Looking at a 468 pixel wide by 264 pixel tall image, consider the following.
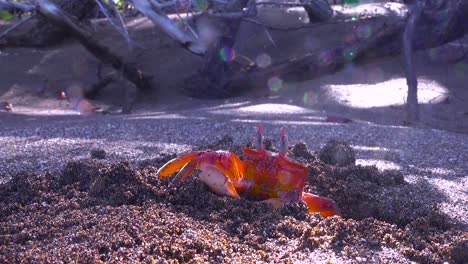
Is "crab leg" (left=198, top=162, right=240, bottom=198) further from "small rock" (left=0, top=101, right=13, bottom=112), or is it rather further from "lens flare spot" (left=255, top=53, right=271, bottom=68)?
"lens flare spot" (left=255, top=53, right=271, bottom=68)

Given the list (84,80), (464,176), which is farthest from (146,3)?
(464,176)

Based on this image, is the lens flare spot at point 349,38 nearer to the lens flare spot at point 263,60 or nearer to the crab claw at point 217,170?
the lens flare spot at point 263,60

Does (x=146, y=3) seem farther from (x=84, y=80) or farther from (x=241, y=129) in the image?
(x=241, y=129)

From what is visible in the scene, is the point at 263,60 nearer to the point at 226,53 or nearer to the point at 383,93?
the point at 226,53

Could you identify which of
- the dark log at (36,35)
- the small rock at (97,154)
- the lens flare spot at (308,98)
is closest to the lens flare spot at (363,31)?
the lens flare spot at (308,98)

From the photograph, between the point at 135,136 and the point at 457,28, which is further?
the point at 457,28

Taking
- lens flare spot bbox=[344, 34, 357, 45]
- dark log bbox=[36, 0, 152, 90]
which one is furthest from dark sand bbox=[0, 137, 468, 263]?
lens flare spot bbox=[344, 34, 357, 45]
